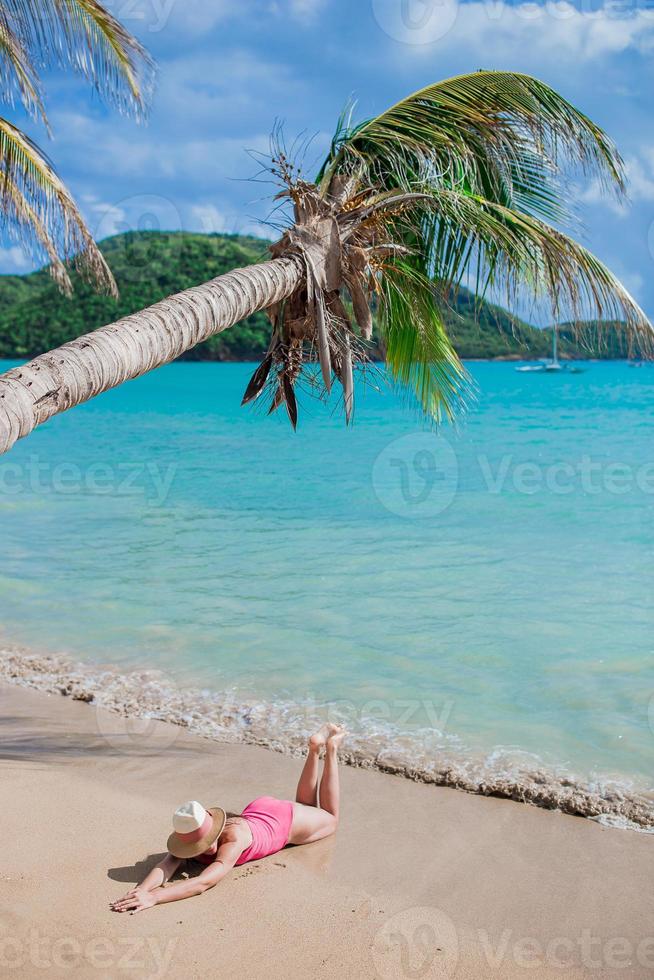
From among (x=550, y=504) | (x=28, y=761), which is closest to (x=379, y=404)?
(x=550, y=504)

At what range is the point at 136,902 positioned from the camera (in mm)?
3533

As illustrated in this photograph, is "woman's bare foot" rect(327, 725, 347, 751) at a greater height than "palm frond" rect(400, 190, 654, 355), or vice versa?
"palm frond" rect(400, 190, 654, 355)

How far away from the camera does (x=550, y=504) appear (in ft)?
51.2

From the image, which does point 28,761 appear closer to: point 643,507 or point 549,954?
point 549,954

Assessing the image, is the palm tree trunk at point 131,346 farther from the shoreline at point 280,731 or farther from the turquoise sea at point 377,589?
the shoreline at point 280,731

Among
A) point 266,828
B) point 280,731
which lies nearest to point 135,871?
point 266,828

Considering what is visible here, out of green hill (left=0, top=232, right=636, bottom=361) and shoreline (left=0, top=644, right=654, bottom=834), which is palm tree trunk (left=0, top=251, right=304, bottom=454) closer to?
shoreline (left=0, top=644, right=654, bottom=834)

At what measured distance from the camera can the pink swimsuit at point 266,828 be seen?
3959 millimetres

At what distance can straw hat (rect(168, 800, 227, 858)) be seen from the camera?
146 inches

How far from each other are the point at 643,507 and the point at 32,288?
78.4 meters

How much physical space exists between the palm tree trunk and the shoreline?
2953 mm

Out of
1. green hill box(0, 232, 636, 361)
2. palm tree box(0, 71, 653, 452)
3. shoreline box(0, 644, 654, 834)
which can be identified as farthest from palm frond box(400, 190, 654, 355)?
green hill box(0, 232, 636, 361)

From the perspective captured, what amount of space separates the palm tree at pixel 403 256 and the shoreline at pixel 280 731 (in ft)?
7.62

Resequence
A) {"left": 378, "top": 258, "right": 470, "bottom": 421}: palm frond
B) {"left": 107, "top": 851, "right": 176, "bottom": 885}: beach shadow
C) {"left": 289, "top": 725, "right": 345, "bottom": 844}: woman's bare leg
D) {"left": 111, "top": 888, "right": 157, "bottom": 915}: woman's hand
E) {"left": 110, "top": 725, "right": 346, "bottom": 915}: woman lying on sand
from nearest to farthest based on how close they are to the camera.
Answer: {"left": 111, "top": 888, "right": 157, "bottom": 915}: woman's hand < {"left": 110, "top": 725, "right": 346, "bottom": 915}: woman lying on sand < {"left": 107, "top": 851, "right": 176, "bottom": 885}: beach shadow < {"left": 289, "top": 725, "right": 345, "bottom": 844}: woman's bare leg < {"left": 378, "top": 258, "right": 470, "bottom": 421}: palm frond
